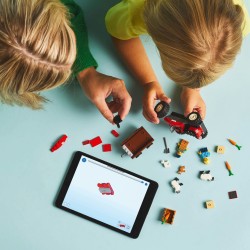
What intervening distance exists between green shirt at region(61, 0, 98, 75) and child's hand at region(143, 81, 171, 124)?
15cm

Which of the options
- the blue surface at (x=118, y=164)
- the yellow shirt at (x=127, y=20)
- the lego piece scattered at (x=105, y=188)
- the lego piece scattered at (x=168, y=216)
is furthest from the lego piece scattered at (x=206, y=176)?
the yellow shirt at (x=127, y=20)

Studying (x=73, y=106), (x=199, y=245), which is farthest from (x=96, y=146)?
(x=199, y=245)

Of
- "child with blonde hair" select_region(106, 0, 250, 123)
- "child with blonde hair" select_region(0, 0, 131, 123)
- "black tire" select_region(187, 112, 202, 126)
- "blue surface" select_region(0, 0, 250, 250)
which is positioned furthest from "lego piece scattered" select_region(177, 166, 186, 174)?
"child with blonde hair" select_region(0, 0, 131, 123)

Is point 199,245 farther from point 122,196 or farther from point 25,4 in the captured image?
point 25,4

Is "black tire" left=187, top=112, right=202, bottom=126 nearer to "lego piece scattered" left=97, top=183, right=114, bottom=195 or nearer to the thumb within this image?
the thumb

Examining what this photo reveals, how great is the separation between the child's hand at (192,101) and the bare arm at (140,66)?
2.3 inches

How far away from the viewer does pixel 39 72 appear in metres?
0.64

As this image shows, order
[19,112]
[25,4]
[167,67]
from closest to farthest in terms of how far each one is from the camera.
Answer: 1. [25,4]
2. [167,67]
3. [19,112]

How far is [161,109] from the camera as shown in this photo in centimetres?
87

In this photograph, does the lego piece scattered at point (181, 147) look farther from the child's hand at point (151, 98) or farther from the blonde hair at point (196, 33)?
the blonde hair at point (196, 33)

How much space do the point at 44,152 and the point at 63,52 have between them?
13.8 inches

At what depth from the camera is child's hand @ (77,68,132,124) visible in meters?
0.87

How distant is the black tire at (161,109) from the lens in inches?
34.1

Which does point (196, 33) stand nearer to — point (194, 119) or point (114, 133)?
point (194, 119)
